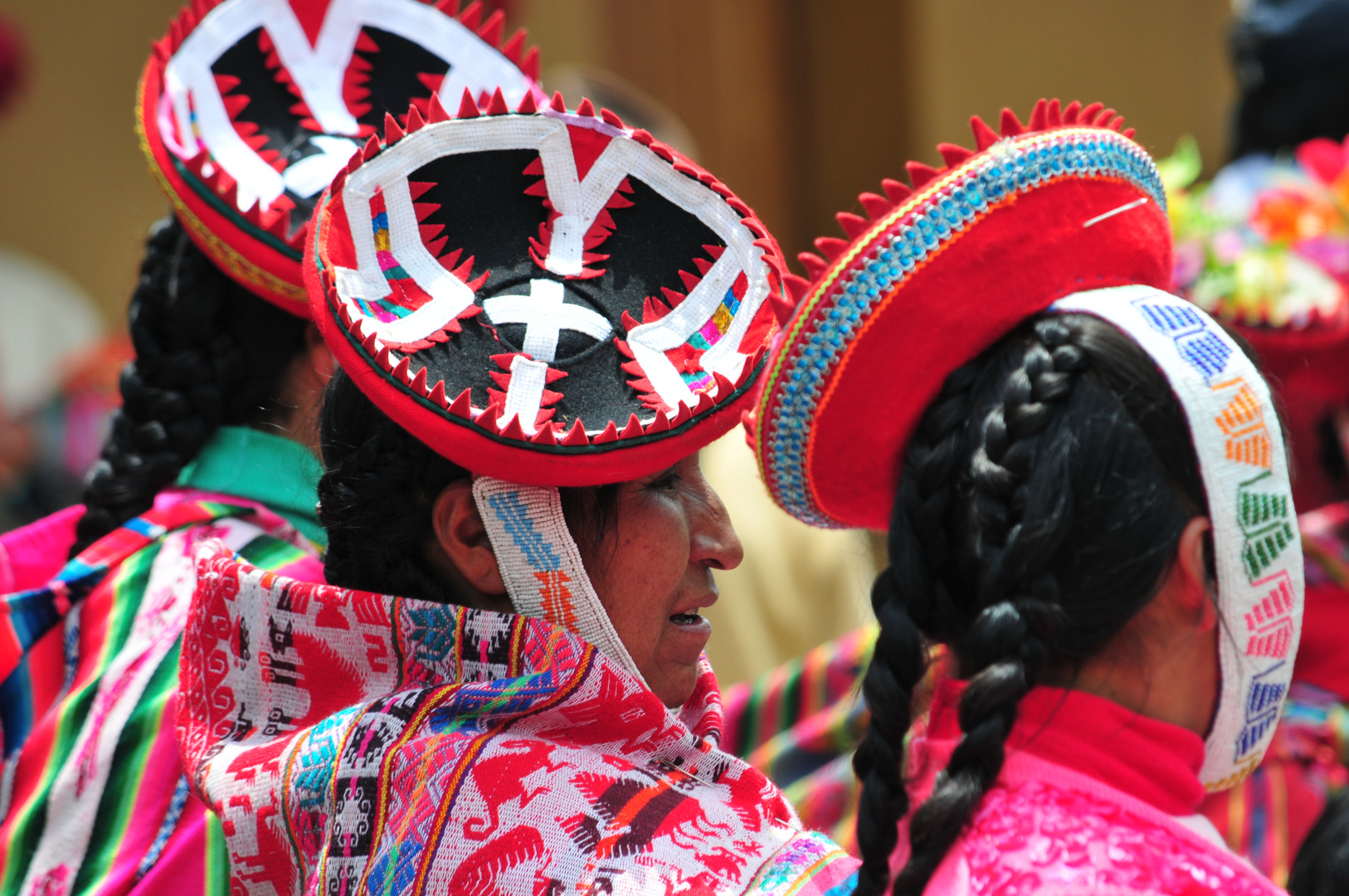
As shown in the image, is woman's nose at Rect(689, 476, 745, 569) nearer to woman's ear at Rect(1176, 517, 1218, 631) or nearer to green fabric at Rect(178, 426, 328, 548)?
woman's ear at Rect(1176, 517, 1218, 631)

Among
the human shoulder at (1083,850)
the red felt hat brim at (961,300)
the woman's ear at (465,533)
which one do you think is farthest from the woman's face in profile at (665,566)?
the human shoulder at (1083,850)

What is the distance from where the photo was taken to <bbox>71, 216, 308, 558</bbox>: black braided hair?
213 cm

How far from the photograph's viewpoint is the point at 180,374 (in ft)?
7.09

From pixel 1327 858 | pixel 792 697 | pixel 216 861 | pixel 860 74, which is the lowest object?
pixel 792 697

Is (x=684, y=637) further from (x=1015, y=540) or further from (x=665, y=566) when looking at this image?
(x=1015, y=540)

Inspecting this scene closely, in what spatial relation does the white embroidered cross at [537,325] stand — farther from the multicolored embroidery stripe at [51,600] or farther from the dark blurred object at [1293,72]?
the dark blurred object at [1293,72]

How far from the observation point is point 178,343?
7.18 feet

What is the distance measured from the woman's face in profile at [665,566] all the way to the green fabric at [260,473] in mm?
648

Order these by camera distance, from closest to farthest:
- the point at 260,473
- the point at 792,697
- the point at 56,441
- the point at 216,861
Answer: the point at 216,861
the point at 260,473
the point at 792,697
the point at 56,441

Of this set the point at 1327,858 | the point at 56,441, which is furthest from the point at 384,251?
the point at 56,441

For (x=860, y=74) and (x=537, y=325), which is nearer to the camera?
(x=537, y=325)

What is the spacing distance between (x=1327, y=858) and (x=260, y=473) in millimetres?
1641

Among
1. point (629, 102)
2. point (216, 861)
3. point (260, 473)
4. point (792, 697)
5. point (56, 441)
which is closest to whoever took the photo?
point (216, 861)

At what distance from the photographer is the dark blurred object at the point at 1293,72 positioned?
390 cm
